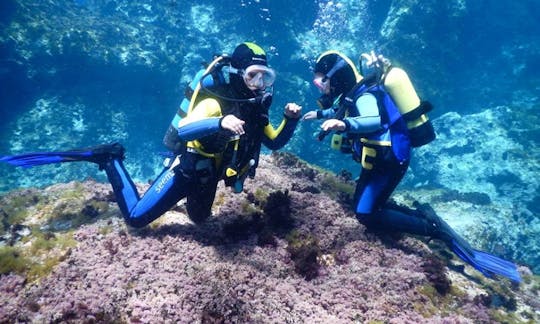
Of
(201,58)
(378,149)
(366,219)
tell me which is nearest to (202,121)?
(378,149)

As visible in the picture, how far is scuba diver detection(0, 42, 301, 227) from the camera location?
4371 mm

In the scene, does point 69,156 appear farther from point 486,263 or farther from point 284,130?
point 486,263

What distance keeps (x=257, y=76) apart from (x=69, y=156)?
12.8ft

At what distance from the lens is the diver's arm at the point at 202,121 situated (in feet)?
13.5

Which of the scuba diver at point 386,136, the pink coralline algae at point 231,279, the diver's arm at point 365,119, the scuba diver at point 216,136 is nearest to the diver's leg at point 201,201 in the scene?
the scuba diver at point 216,136

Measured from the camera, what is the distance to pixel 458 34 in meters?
22.0

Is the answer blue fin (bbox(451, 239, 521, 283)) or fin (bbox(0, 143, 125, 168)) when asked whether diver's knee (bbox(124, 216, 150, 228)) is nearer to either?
fin (bbox(0, 143, 125, 168))

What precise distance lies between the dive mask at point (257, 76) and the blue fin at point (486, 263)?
4264mm

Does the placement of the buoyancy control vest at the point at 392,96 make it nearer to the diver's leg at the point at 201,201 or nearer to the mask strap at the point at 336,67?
the mask strap at the point at 336,67

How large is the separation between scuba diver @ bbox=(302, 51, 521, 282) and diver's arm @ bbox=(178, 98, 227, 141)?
6.18ft

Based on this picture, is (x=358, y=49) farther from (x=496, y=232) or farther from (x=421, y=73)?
(x=496, y=232)

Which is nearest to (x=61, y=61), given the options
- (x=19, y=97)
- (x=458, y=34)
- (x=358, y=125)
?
(x=19, y=97)

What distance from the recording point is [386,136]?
5.52 metres

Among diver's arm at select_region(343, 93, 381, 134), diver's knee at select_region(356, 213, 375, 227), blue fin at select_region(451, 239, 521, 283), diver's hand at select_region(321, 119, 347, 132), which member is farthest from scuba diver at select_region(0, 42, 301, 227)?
blue fin at select_region(451, 239, 521, 283)
